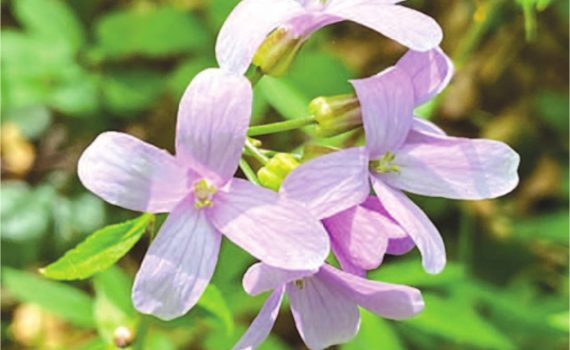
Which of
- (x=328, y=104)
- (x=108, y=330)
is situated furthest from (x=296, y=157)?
(x=108, y=330)

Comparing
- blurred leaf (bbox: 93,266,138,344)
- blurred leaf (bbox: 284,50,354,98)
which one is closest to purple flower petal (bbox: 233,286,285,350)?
blurred leaf (bbox: 93,266,138,344)

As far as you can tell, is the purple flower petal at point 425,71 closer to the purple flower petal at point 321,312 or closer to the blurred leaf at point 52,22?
the purple flower petal at point 321,312

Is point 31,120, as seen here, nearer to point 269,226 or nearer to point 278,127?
point 278,127

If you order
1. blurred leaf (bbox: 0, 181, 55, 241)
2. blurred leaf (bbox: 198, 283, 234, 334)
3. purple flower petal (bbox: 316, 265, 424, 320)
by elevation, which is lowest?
blurred leaf (bbox: 0, 181, 55, 241)

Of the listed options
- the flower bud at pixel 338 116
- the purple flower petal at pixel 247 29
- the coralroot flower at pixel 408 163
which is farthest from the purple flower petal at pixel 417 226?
the purple flower petal at pixel 247 29

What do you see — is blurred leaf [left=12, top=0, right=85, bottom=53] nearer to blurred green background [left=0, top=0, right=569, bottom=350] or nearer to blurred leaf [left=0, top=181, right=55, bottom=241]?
blurred green background [left=0, top=0, right=569, bottom=350]

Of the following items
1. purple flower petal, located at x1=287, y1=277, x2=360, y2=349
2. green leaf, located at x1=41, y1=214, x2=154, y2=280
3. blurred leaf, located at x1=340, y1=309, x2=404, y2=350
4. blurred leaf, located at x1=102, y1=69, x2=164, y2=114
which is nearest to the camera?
purple flower petal, located at x1=287, y1=277, x2=360, y2=349

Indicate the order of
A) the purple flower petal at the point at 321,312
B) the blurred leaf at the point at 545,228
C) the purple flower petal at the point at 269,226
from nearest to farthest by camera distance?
the purple flower petal at the point at 269,226 → the purple flower petal at the point at 321,312 → the blurred leaf at the point at 545,228
